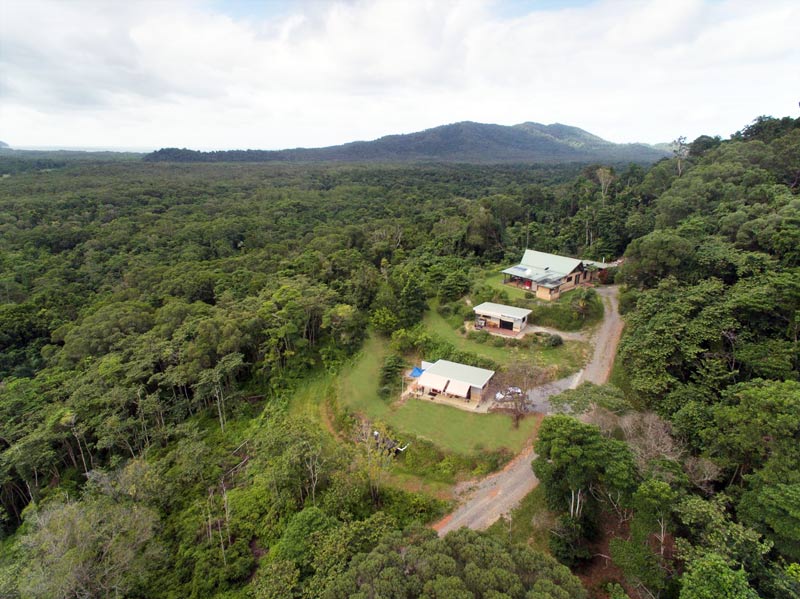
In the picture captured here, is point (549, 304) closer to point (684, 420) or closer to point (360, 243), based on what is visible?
point (684, 420)

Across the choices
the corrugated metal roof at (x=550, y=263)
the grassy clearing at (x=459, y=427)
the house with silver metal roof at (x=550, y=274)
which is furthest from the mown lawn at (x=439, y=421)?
the corrugated metal roof at (x=550, y=263)

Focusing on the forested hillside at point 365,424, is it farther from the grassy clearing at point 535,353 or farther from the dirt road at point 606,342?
the grassy clearing at point 535,353

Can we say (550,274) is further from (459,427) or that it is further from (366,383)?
(366,383)

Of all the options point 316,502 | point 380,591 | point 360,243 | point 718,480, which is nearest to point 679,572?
point 718,480

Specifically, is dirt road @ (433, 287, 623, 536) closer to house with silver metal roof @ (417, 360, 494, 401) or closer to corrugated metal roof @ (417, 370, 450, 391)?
house with silver metal roof @ (417, 360, 494, 401)

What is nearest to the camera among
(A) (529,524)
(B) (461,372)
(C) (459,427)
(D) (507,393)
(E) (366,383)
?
(A) (529,524)

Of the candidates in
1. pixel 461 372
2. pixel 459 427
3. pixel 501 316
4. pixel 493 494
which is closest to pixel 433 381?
pixel 461 372
